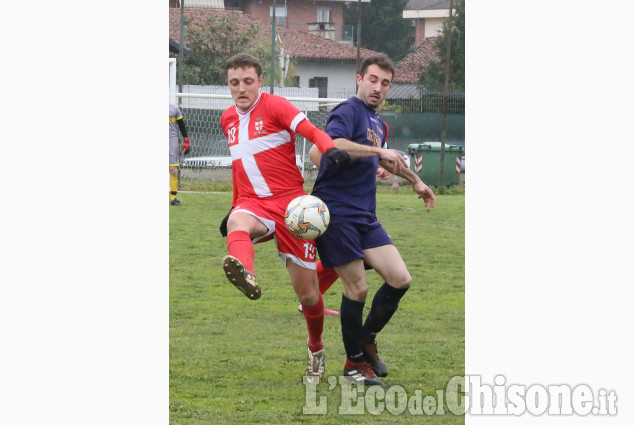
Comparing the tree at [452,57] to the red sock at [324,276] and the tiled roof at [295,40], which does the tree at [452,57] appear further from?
the red sock at [324,276]

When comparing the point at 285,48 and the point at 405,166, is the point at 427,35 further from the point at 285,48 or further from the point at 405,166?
the point at 405,166

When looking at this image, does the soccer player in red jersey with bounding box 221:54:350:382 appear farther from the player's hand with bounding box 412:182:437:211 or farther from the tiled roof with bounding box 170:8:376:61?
the tiled roof with bounding box 170:8:376:61

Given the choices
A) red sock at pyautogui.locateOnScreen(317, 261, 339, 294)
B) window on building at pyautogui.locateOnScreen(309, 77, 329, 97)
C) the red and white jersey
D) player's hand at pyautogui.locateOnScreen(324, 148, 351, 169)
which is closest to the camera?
player's hand at pyautogui.locateOnScreen(324, 148, 351, 169)

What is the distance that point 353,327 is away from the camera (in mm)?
5660

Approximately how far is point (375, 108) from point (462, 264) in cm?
546

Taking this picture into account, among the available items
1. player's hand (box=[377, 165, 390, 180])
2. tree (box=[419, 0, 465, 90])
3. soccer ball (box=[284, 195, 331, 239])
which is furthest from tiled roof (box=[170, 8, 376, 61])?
soccer ball (box=[284, 195, 331, 239])

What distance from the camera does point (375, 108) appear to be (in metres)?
5.86

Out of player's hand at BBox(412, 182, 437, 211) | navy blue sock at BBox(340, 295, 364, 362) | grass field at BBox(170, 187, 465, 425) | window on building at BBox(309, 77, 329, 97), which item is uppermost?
window on building at BBox(309, 77, 329, 97)

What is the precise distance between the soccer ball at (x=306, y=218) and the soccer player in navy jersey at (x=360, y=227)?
9.7 inches

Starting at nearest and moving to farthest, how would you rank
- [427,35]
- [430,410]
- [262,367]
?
[430,410], [262,367], [427,35]

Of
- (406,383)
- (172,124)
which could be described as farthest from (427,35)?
(406,383)

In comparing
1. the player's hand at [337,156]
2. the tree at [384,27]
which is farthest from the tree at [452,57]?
the player's hand at [337,156]

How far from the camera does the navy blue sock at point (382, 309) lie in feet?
18.9

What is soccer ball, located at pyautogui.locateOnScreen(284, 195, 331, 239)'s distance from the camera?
534 cm
